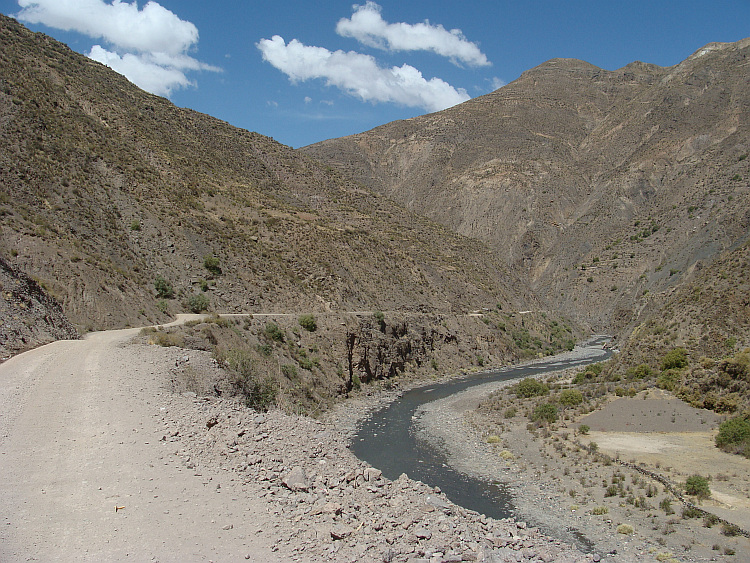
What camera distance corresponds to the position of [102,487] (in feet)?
37.7

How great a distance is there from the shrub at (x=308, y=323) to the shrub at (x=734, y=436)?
2426cm

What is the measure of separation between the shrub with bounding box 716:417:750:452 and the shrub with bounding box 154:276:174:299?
30414 millimetres

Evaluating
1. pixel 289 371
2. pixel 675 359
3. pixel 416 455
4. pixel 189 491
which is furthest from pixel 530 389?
pixel 189 491

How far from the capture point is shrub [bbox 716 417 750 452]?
21.6 metres

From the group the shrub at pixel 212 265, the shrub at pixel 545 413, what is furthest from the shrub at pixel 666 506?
the shrub at pixel 212 265

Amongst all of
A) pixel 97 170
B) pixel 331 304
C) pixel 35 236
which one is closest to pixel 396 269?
pixel 331 304

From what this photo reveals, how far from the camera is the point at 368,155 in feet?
454

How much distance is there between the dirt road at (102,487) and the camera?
9.79 meters

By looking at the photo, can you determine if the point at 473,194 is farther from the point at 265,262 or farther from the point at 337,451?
the point at 337,451

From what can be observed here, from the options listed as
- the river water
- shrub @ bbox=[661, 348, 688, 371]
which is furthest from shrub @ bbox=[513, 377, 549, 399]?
shrub @ bbox=[661, 348, 688, 371]

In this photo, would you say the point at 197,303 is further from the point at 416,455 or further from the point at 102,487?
the point at 102,487

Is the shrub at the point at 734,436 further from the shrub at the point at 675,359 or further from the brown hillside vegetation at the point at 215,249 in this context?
the brown hillside vegetation at the point at 215,249

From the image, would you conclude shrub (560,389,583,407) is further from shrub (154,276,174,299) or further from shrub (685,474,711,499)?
shrub (154,276,174,299)

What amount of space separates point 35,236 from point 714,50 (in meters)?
A: 146
